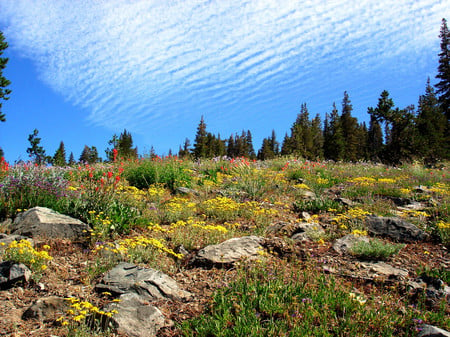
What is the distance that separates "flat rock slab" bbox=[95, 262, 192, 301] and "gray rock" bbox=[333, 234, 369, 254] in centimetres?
247

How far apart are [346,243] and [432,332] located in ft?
7.59

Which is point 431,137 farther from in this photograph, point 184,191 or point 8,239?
point 8,239

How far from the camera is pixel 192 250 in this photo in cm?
490

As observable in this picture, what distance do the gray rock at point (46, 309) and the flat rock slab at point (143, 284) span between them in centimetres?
47

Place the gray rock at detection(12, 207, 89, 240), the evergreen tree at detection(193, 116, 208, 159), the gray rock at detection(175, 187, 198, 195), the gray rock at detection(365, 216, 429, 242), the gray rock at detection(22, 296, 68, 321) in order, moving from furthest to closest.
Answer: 1. the evergreen tree at detection(193, 116, 208, 159)
2. the gray rock at detection(175, 187, 198, 195)
3. the gray rock at detection(365, 216, 429, 242)
4. the gray rock at detection(12, 207, 89, 240)
5. the gray rock at detection(22, 296, 68, 321)

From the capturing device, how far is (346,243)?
4.89 meters

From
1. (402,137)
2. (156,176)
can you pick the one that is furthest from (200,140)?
(156,176)

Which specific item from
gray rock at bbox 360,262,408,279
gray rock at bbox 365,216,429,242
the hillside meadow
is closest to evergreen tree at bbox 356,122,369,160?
the hillside meadow

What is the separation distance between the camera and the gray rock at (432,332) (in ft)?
8.37

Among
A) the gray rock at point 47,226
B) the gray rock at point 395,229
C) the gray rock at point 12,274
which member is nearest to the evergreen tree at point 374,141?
the gray rock at point 395,229

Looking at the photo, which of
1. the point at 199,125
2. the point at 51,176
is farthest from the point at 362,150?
the point at 51,176

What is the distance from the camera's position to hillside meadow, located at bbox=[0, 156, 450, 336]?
287cm

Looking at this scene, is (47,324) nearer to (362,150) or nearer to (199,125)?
(199,125)

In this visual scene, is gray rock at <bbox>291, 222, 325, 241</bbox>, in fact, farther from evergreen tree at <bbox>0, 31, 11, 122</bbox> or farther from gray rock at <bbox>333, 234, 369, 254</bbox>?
evergreen tree at <bbox>0, 31, 11, 122</bbox>
